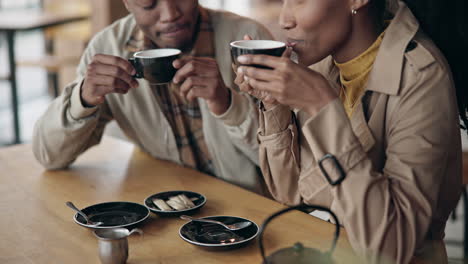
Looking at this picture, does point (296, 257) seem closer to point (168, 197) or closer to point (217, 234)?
point (217, 234)

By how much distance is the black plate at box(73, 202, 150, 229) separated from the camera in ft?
4.67

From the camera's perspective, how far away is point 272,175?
1.59 m

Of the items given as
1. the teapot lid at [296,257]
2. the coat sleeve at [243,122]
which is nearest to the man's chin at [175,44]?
the coat sleeve at [243,122]

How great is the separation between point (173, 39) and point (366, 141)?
0.81 meters

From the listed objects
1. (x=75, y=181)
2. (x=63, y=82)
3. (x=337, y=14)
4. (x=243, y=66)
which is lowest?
(x=63, y=82)

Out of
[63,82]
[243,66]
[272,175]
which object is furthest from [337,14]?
[63,82]

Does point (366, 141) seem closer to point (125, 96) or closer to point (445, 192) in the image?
point (445, 192)

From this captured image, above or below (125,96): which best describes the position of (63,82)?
below

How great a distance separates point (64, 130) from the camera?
1827 mm

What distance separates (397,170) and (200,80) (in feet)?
2.09

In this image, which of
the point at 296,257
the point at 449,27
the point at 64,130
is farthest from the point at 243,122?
the point at 296,257

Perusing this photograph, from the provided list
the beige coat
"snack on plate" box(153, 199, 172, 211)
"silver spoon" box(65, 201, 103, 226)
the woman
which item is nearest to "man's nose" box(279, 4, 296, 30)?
the woman

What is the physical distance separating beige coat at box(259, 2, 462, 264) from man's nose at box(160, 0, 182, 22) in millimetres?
750

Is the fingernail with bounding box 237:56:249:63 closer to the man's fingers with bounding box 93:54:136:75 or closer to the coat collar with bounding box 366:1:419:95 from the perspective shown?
the coat collar with bounding box 366:1:419:95
